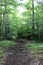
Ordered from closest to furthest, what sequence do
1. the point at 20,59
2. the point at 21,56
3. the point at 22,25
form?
the point at 20,59 → the point at 21,56 → the point at 22,25

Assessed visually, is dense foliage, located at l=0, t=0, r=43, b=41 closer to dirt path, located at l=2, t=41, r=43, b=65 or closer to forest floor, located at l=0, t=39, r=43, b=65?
forest floor, located at l=0, t=39, r=43, b=65

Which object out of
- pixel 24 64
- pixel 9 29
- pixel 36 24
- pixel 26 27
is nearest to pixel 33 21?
pixel 36 24

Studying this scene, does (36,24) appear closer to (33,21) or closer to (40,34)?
(33,21)

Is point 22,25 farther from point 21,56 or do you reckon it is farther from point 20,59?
point 20,59

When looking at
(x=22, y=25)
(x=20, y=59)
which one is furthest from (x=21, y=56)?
(x=22, y=25)

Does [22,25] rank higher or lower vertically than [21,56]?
higher

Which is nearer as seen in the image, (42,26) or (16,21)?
(42,26)

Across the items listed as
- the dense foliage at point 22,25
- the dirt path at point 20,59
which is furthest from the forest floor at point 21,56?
the dense foliage at point 22,25

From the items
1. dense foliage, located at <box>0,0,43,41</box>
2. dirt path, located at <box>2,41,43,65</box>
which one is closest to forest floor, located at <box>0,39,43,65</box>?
dirt path, located at <box>2,41,43,65</box>

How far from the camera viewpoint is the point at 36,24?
20.7 metres

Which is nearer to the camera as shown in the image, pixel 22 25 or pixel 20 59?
pixel 20 59

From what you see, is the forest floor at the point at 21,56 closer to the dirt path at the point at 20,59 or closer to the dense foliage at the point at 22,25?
the dirt path at the point at 20,59

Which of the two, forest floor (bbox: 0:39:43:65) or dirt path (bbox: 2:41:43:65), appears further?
forest floor (bbox: 0:39:43:65)

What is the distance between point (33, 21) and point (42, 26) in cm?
268
